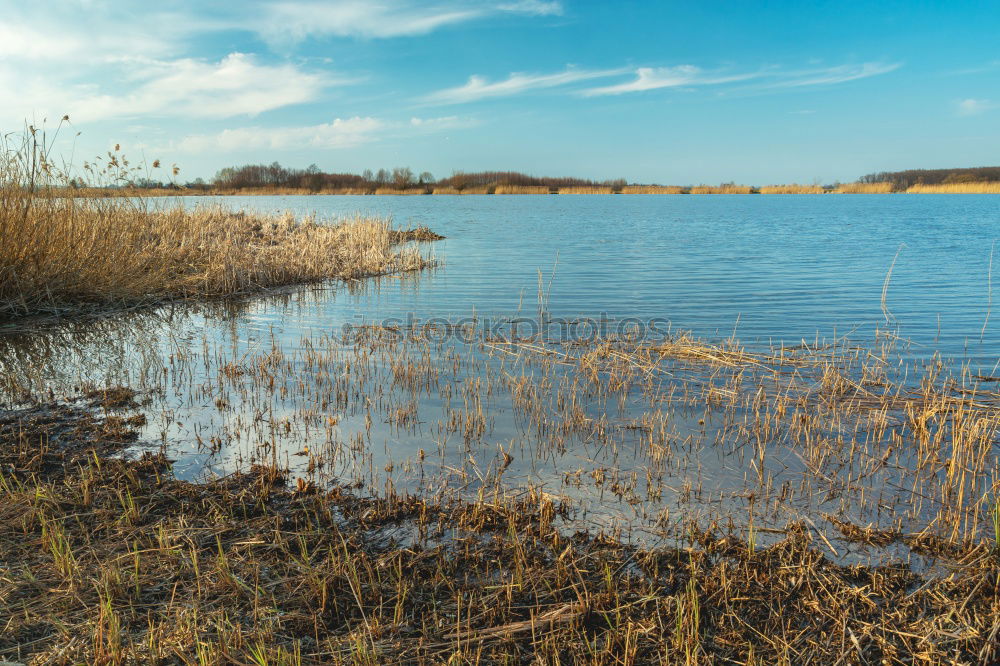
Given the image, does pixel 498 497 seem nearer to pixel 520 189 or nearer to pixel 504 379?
pixel 504 379

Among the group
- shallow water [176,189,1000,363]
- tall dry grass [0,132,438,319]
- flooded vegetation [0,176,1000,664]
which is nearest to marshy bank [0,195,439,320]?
tall dry grass [0,132,438,319]

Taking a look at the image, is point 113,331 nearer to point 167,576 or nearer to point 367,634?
point 167,576

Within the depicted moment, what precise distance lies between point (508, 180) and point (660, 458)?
98.5 m

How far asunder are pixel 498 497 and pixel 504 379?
3394 mm

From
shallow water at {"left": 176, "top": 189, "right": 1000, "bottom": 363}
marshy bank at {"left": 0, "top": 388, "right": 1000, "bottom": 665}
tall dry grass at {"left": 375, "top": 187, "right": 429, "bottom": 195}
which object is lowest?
marshy bank at {"left": 0, "top": 388, "right": 1000, "bottom": 665}

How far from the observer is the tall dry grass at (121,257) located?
10578 mm

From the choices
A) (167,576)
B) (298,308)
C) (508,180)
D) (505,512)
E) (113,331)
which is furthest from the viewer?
(508,180)

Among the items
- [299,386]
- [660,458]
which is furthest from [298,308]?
[660,458]

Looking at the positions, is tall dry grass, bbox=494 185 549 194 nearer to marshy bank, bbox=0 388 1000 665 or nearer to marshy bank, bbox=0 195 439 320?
marshy bank, bbox=0 195 439 320

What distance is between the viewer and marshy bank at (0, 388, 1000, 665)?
293 cm

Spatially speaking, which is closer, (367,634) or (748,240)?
(367,634)

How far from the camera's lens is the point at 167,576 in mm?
3451

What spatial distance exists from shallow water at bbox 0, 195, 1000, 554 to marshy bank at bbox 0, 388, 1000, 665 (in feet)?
1.64

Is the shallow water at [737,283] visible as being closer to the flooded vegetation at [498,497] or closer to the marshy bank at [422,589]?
the flooded vegetation at [498,497]
